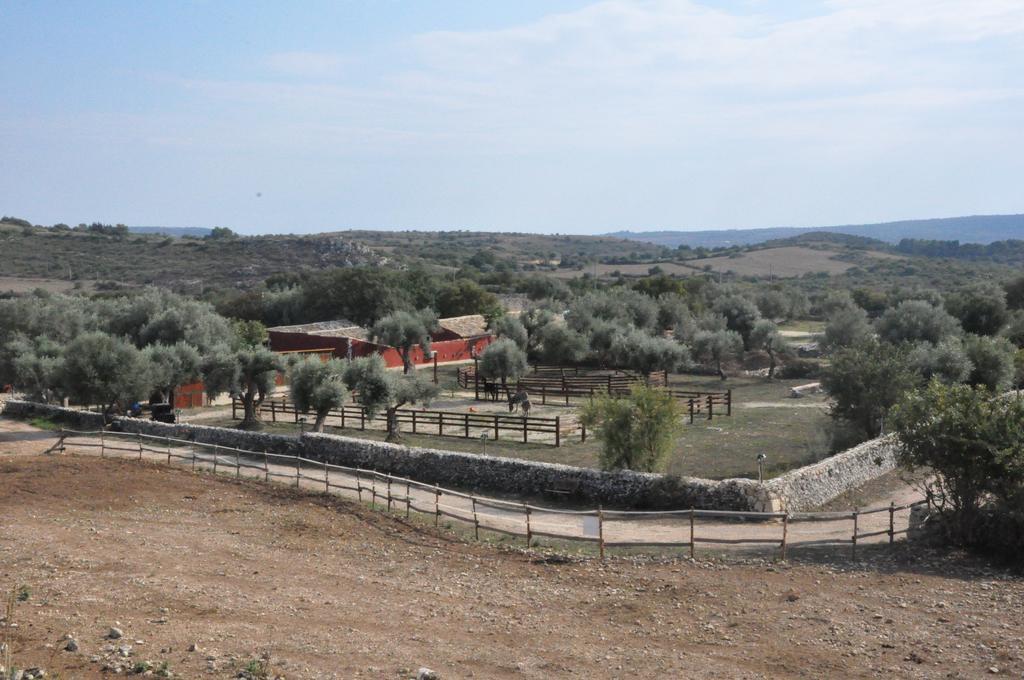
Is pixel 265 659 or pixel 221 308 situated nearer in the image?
pixel 265 659

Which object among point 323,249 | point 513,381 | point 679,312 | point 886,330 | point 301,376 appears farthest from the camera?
point 323,249

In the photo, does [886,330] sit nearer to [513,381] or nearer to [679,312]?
[679,312]

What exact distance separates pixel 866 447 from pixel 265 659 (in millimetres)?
17665

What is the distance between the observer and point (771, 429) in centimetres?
3150

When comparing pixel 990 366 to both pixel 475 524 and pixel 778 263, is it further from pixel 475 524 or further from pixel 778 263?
pixel 778 263

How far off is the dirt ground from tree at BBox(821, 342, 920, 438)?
11608 millimetres

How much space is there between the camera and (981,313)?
57.5 m

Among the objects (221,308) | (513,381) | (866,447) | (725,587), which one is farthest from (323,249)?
(725,587)

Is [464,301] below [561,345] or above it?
above

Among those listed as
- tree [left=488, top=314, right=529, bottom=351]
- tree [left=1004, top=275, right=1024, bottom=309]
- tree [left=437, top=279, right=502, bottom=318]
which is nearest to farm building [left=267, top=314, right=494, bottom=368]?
tree [left=488, top=314, right=529, bottom=351]

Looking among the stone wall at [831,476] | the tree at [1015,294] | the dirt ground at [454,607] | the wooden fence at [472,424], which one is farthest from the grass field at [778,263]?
the dirt ground at [454,607]

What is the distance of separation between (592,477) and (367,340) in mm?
35941

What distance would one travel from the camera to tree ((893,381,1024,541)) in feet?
50.8

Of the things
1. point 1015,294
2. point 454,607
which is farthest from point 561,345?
point 454,607
